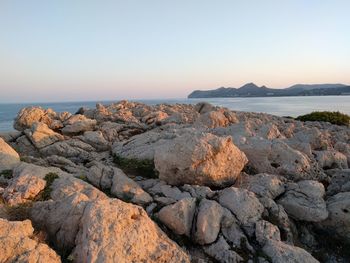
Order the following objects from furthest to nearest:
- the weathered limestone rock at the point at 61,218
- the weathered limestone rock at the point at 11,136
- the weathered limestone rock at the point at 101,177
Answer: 1. the weathered limestone rock at the point at 11,136
2. the weathered limestone rock at the point at 101,177
3. the weathered limestone rock at the point at 61,218

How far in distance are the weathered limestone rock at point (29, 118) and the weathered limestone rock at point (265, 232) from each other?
19.5 meters

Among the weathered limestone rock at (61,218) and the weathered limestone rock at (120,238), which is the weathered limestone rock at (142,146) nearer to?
the weathered limestone rock at (61,218)

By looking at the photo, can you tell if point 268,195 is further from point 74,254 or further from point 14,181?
point 14,181

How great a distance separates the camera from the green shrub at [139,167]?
1633cm

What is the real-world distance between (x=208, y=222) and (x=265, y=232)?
1794mm

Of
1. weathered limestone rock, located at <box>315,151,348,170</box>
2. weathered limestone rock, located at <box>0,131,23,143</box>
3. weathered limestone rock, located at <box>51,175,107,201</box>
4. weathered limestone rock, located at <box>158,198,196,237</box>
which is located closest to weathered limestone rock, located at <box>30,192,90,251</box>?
weathered limestone rock, located at <box>51,175,107,201</box>

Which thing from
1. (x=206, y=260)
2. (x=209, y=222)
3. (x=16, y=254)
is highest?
(x=16, y=254)

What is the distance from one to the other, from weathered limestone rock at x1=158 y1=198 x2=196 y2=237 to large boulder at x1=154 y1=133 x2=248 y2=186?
235 centimetres

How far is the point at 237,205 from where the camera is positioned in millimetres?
11688

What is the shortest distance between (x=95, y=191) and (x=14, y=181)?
2.84 metres

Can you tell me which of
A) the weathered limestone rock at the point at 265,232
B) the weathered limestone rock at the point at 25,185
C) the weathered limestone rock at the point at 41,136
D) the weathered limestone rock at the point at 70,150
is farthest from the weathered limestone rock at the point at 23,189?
the weathered limestone rock at the point at 41,136

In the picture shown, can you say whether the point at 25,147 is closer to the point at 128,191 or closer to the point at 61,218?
the point at 128,191

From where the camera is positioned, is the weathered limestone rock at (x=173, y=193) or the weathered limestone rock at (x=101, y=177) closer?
the weathered limestone rock at (x=173, y=193)

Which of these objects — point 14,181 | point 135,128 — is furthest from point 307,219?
point 135,128
